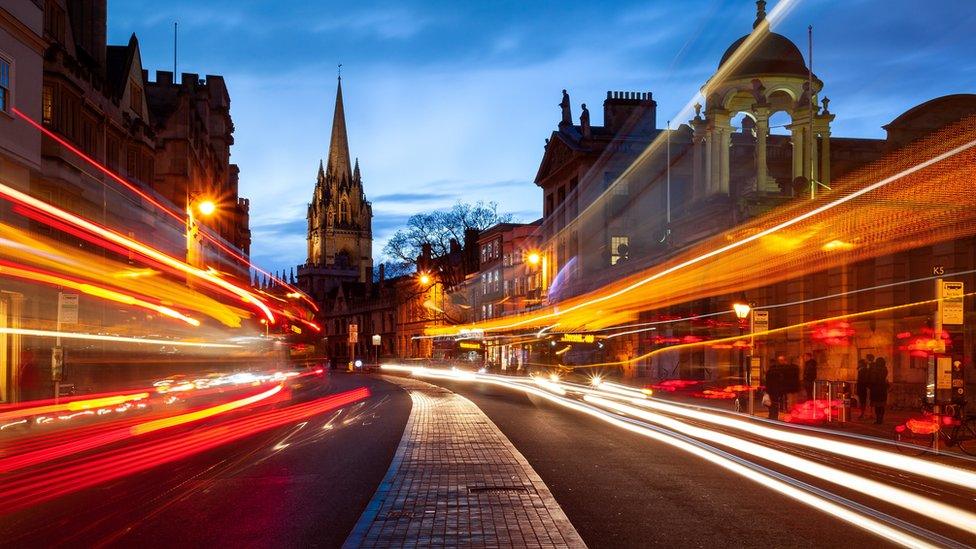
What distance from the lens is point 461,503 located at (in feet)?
36.7

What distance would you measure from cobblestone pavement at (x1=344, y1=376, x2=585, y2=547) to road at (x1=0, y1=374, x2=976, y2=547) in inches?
11.3

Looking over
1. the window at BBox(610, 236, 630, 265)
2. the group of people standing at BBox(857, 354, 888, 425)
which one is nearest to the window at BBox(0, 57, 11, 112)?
the group of people standing at BBox(857, 354, 888, 425)

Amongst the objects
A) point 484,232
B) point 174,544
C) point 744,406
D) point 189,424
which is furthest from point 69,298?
point 484,232

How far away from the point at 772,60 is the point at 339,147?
145893 millimetres

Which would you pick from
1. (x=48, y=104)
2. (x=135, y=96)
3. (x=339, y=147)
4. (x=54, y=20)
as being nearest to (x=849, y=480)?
Result: (x=48, y=104)

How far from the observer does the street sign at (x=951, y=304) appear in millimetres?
18438

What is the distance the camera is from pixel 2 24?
2644 cm

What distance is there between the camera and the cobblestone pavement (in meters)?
9.00

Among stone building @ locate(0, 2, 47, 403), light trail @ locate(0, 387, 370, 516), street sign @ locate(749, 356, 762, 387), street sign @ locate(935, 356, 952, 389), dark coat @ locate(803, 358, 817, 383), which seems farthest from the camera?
dark coat @ locate(803, 358, 817, 383)

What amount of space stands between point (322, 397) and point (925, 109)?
2441 centimetres

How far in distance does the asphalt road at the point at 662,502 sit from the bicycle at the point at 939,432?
4.76 meters

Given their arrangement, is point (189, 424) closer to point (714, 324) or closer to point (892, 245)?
point (892, 245)

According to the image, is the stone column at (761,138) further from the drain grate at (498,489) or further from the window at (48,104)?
the drain grate at (498,489)

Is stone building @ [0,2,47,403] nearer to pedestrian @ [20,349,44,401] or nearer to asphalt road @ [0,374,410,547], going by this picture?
pedestrian @ [20,349,44,401]
